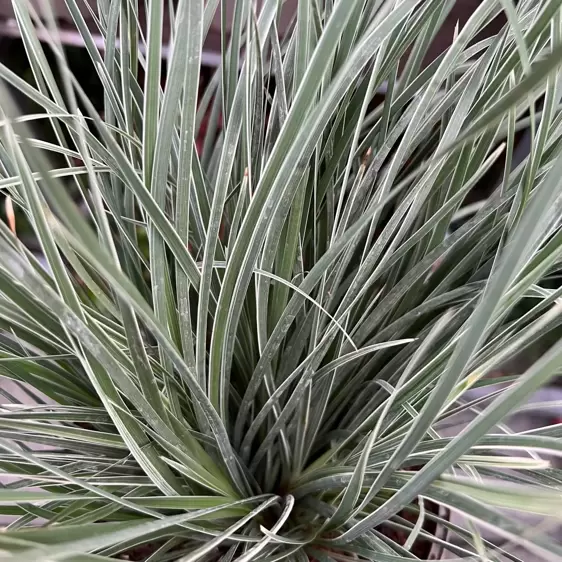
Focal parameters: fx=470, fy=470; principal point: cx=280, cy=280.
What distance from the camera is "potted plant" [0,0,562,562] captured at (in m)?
0.16

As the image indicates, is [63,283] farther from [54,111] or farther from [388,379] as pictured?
[388,379]

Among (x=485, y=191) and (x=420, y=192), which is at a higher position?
(x=485, y=191)

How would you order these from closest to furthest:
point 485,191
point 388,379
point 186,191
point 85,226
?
point 85,226 < point 186,191 < point 388,379 < point 485,191

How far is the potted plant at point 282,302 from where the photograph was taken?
0.16 m

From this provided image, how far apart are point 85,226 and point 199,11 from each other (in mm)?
107

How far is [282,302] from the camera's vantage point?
28 cm

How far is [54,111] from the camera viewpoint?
24 centimetres

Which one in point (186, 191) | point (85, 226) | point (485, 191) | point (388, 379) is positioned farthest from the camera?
point (485, 191)

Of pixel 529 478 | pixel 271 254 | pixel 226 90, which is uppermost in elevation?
pixel 226 90

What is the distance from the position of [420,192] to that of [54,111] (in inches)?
7.9

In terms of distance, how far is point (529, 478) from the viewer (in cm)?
27

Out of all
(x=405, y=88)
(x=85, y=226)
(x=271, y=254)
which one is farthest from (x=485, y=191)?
(x=85, y=226)

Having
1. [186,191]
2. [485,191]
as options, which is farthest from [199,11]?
[485,191]

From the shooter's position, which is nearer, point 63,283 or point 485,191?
→ point 63,283
